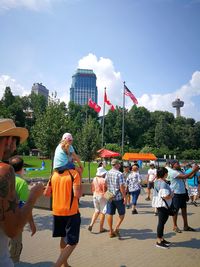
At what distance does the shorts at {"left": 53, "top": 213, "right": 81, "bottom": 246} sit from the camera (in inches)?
174

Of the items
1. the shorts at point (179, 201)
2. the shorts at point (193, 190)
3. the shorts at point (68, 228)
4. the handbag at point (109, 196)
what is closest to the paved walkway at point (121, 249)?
the shorts at point (179, 201)

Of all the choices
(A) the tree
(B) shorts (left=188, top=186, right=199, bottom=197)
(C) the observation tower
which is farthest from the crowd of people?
(C) the observation tower

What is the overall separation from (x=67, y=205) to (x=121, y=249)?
249cm

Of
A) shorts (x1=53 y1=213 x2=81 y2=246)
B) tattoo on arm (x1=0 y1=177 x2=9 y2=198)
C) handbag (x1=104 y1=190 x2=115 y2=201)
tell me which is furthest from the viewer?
handbag (x1=104 y1=190 x2=115 y2=201)

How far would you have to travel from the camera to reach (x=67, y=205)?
448 cm

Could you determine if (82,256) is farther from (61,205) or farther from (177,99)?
(177,99)

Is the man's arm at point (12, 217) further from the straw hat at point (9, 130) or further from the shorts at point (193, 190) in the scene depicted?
the shorts at point (193, 190)

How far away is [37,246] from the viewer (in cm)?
638

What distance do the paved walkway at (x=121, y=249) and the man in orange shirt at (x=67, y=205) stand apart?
45.6 inches

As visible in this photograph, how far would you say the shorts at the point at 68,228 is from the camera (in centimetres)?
442

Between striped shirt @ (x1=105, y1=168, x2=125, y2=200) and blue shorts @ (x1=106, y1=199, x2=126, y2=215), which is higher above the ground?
striped shirt @ (x1=105, y1=168, x2=125, y2=200)

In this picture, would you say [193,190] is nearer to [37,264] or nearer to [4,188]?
[37,264]

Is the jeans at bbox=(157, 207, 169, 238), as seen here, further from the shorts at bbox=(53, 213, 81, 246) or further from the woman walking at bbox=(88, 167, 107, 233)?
the shorts at bbox=(53, 213, 81, 246)

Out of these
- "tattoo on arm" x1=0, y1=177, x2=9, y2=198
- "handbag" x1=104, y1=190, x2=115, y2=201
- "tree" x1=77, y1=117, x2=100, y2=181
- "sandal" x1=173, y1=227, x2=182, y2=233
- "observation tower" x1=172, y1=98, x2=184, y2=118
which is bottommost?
"sandal" x1=173, y1=227, x2=182, y2=233
